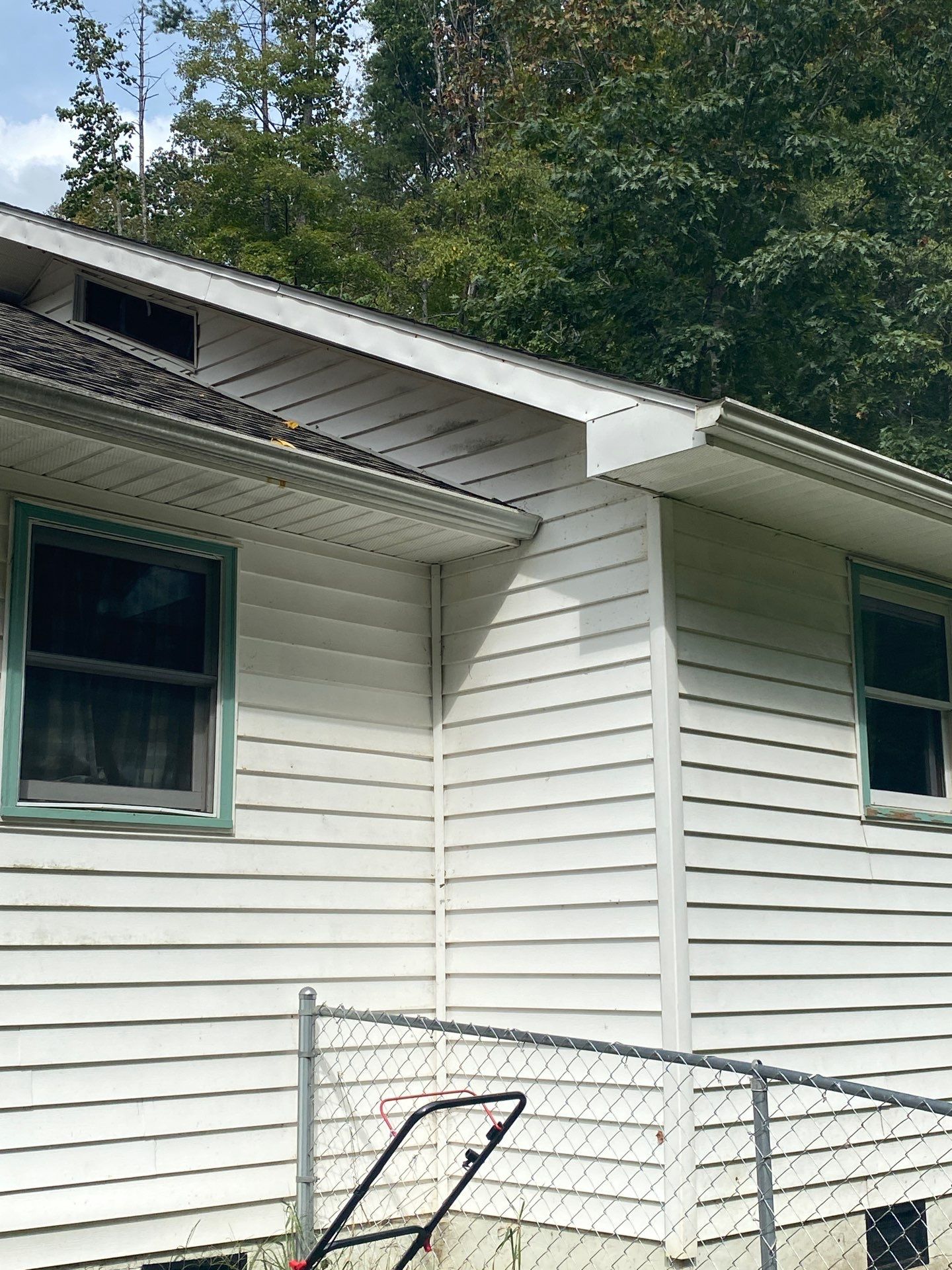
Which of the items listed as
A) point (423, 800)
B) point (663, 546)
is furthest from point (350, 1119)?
point (663, 546)

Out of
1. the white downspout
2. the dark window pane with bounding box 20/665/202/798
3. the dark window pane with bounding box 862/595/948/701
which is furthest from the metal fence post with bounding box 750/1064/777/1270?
the dark window pane with bounding box 862/595/948/701

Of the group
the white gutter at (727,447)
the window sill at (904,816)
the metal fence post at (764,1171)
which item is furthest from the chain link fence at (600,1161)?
the white gutter at (727,447)

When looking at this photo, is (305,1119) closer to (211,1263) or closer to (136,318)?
(211,1263)

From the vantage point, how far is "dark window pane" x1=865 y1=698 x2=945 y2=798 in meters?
6.70

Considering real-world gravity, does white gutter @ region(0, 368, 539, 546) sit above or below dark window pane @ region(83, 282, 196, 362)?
below

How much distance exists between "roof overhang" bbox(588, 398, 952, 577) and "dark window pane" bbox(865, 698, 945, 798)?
36.9 inches

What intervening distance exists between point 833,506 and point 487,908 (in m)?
2.44

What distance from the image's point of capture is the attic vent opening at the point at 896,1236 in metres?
6.03

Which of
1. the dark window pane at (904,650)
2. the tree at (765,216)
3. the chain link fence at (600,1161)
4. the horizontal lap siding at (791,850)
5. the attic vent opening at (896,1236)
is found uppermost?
the tree at (765,216)

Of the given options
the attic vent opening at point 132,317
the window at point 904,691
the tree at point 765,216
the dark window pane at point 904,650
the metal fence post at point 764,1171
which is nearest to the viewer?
the metal fence post at point 764,1171

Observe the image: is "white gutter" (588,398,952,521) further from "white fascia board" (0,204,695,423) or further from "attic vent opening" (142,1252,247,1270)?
"attic vent opening" (142,1252,247,1270)

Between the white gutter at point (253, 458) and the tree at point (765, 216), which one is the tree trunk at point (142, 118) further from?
the white gutter at point (253, 458)

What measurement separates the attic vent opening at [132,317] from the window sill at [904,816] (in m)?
5.09

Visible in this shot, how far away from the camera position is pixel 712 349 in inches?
701
